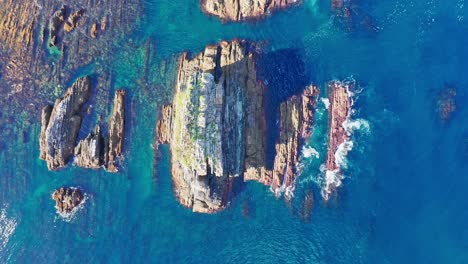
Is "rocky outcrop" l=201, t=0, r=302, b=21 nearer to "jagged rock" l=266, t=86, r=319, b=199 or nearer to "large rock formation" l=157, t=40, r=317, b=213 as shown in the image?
"large rock formation" l=157, t=40, r=317, b=213

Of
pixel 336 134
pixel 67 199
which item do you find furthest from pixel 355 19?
pixel 67 199

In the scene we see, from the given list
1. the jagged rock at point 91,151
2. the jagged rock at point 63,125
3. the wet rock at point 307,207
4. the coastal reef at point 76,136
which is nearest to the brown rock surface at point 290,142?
the wet rock at point 307,207

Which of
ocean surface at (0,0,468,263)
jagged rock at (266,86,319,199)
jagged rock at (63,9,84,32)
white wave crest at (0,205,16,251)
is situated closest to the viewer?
ocean surface at (0,0,468,263)

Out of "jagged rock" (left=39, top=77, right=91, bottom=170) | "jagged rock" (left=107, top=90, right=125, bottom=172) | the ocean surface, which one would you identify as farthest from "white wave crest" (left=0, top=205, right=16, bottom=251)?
"jagged rock" (left=107, top=90, right=125, bottom=172)

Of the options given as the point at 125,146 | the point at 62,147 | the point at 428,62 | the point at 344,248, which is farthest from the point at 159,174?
the point at 428,62

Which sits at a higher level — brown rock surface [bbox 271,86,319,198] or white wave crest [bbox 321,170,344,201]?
brown rock surface [bbox 271,86,319,198]

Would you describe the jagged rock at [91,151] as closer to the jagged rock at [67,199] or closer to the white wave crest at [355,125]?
the jagged rock at [67,199]

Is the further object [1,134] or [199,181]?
[1,134]

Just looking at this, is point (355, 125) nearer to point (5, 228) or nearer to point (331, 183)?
point (331, 183)

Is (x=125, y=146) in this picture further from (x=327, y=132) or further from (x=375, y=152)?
(x=375, y=152)
